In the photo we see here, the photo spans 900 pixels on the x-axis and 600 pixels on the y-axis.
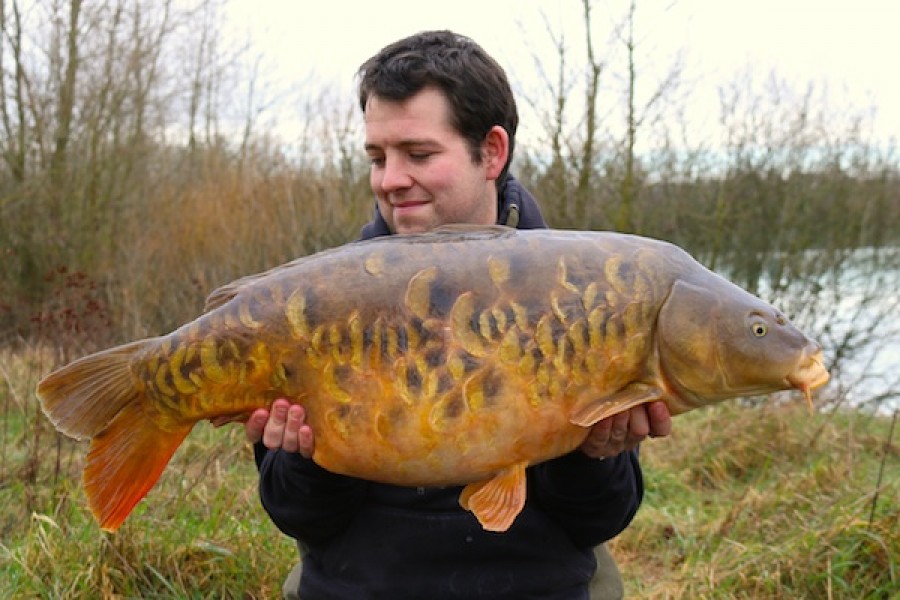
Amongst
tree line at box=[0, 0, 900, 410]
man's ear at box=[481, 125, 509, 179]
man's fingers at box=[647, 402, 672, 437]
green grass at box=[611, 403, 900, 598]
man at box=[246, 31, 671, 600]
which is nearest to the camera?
man's fingers at box=[647, 402, 672, 437]

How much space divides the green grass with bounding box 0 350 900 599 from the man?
0.96 meters

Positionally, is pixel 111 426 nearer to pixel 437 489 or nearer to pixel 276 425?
pixel 276 425

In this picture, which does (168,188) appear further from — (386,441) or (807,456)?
(386,441)

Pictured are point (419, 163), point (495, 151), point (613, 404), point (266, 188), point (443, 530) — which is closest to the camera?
point (613, 404)

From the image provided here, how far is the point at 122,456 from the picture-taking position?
166 cm

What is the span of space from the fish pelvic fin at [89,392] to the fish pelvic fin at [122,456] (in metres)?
0.02

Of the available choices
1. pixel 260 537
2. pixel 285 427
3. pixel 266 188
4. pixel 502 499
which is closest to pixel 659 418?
pixel 502 499

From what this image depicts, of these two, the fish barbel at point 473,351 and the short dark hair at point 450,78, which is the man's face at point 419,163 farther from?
the fish barbel at point 473,351

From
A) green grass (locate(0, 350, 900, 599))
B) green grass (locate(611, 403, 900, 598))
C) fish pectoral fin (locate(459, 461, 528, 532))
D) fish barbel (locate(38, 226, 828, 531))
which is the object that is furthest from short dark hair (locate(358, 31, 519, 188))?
green grass (locate(611, 403, 900, 598))

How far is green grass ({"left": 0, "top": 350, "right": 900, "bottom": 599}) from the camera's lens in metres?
2.77

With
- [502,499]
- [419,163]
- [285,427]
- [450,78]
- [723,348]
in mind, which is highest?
[450,78]

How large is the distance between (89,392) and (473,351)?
700 millimetres

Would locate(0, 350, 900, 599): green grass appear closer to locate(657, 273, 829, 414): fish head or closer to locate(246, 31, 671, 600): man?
locate(246, 31, 671, 600): man

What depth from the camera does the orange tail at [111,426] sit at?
5.39 ft
